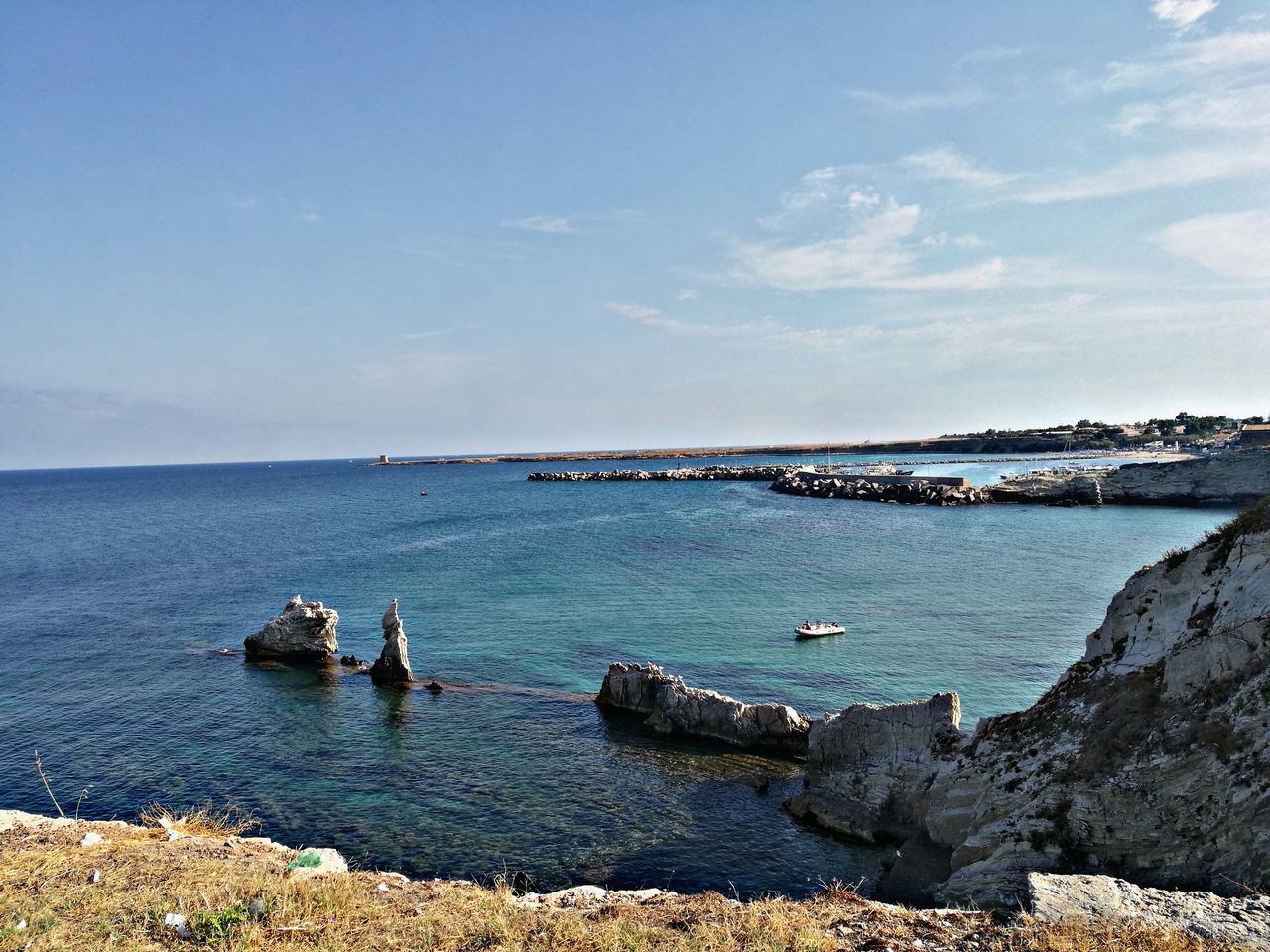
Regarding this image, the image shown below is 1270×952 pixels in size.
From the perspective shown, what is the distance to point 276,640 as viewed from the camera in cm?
3847


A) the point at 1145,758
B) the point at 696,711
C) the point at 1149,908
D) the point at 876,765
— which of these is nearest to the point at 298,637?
the point at 696,711

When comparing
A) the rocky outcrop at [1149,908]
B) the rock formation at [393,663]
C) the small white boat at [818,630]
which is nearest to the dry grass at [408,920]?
the rocky outcrop at [1149,908]

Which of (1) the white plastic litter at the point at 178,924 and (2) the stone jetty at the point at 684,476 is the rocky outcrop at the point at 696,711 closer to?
(1) the white plastic litter at the point at 178,924

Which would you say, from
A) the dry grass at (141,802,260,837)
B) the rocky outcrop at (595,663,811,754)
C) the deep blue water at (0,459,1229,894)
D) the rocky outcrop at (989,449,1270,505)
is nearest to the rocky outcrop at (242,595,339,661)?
the deep blue water at (0,459,1229,894)

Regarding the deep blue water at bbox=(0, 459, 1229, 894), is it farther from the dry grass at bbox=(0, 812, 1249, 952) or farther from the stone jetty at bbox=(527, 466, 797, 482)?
the stone jetty at bbox=(527, 466, 797, 482)

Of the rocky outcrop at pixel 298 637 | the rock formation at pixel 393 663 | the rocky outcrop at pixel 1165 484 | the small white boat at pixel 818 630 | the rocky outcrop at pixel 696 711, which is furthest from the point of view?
the rocky outcrop at pixel 1165 484

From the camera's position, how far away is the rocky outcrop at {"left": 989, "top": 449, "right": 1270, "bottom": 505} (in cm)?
9200

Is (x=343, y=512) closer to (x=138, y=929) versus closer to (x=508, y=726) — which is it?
(x=508, y=726)

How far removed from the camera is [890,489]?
11931 centimetres

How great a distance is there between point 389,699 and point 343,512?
322 ft

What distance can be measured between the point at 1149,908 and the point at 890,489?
115m

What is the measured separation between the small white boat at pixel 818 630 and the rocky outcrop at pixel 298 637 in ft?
85.2

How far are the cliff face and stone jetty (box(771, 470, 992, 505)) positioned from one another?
3854 inches

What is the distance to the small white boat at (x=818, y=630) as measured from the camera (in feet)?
125
